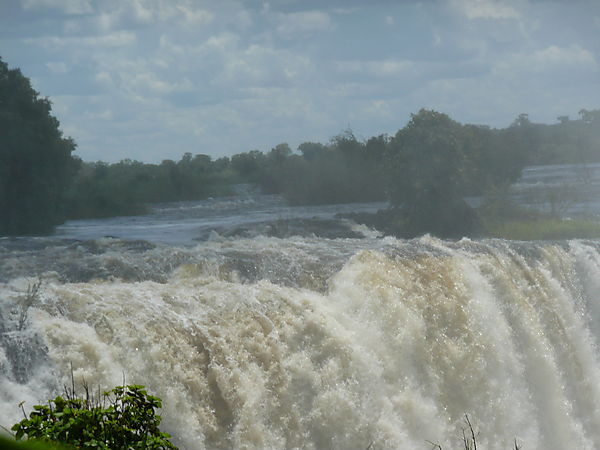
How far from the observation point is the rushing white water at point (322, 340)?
811cm

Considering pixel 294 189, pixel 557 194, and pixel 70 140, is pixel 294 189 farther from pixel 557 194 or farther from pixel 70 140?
pixel 557 194

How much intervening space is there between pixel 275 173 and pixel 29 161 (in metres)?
9.48

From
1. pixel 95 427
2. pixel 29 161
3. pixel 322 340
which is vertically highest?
pixel 29 161

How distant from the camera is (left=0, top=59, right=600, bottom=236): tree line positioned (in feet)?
81.9

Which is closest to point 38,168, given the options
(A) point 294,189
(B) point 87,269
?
(A) point 294,189

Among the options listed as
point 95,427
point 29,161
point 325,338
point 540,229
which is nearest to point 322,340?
point 325,338

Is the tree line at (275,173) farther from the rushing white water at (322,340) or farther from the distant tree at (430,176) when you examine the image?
the rushing white water at (322,340)

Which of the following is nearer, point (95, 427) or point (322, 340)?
point (95, 427)

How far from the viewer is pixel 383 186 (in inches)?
1156

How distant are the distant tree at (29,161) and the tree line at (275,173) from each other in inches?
1.1

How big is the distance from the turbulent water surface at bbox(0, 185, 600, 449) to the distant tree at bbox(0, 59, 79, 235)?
8.62 meters

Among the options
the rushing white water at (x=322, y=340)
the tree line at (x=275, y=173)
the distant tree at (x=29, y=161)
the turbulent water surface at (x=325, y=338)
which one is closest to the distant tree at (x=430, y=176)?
the tree line at (x=275, y=173)

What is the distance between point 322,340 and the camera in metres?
9.71

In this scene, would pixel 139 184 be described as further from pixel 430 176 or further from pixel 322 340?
pixel 322 340
